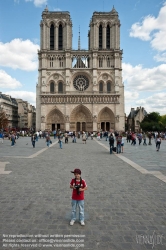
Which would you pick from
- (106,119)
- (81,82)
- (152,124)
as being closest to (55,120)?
(81,82)

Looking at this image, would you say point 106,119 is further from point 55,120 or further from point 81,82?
point 55,120

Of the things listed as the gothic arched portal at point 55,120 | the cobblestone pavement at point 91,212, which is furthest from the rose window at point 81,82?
the cobblestone pavement at point 91,212

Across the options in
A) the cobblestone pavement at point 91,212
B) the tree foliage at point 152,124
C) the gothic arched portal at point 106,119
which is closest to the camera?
the cobblestone pavement at point 91,212

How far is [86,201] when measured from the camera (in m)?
6.01

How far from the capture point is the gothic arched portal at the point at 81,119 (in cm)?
5269

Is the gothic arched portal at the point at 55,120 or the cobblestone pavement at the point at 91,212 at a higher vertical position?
the gothic arched portal at the point at 55,120

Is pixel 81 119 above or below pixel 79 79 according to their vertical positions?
below

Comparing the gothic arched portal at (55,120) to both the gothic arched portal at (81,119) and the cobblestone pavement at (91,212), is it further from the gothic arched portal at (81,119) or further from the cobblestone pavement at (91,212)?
the cobblestone pavement at (91,212)

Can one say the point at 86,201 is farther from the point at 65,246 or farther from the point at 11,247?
the point at 11,247

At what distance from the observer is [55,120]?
53281mm

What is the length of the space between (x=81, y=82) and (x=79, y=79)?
89cm

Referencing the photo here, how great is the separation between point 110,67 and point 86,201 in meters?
50.3

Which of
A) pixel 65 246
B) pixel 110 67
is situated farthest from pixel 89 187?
pixel 110 67

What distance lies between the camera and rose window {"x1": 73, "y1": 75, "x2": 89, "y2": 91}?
5391 cm
